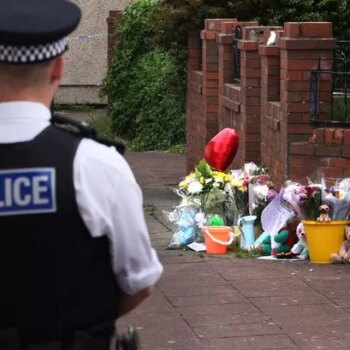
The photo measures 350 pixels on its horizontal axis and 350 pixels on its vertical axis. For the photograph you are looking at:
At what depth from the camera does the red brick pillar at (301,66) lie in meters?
10.5

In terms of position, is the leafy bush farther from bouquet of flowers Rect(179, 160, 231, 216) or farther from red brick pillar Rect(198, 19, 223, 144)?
bouquet of flowers Rect(179, 160, 231, 216)

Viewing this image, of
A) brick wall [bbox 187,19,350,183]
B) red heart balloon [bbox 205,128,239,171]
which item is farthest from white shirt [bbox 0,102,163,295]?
red heart balloon [bbox 205,128,239,171]

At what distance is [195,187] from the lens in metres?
10.8

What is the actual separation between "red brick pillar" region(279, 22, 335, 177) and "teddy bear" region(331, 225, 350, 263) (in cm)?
98

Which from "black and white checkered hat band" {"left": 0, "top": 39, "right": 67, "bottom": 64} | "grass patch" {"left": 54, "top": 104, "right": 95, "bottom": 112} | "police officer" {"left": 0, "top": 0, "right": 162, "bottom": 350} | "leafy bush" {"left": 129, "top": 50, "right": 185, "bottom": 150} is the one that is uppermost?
"black and white checkered hat band" {"left": 0, "top": 39, "right": 67, "bottom": 64}

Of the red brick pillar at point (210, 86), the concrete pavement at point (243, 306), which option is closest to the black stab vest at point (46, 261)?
the concrete pavement at point (243, 306)

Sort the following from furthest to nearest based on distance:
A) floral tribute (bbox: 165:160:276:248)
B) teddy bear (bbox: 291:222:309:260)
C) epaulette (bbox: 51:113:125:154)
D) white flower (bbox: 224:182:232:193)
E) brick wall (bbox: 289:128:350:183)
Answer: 1. white flower (bbox: 224:182:232:193)
2. floral tribute (bbox: 165:160:276:248)
3. brick wall (bbox: 289:128:350:183)
4. teddy bear (bbox: 291:222:309:260)
5. epaulette (bbox: 51:113:125:154)

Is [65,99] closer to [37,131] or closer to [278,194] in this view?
[278,194]

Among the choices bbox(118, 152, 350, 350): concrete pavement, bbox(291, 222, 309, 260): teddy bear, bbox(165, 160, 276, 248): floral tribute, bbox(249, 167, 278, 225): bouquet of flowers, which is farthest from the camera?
bbox(165, 160, 276, 248): floral tribute

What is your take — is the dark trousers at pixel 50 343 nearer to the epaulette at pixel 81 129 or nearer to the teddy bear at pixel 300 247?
the epaulette at pixel 81 129

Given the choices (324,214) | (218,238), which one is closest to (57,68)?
(324,214)

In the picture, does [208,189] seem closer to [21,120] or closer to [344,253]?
[344,253]

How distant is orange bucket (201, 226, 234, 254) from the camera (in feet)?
33.7

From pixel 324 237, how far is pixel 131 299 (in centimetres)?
631
